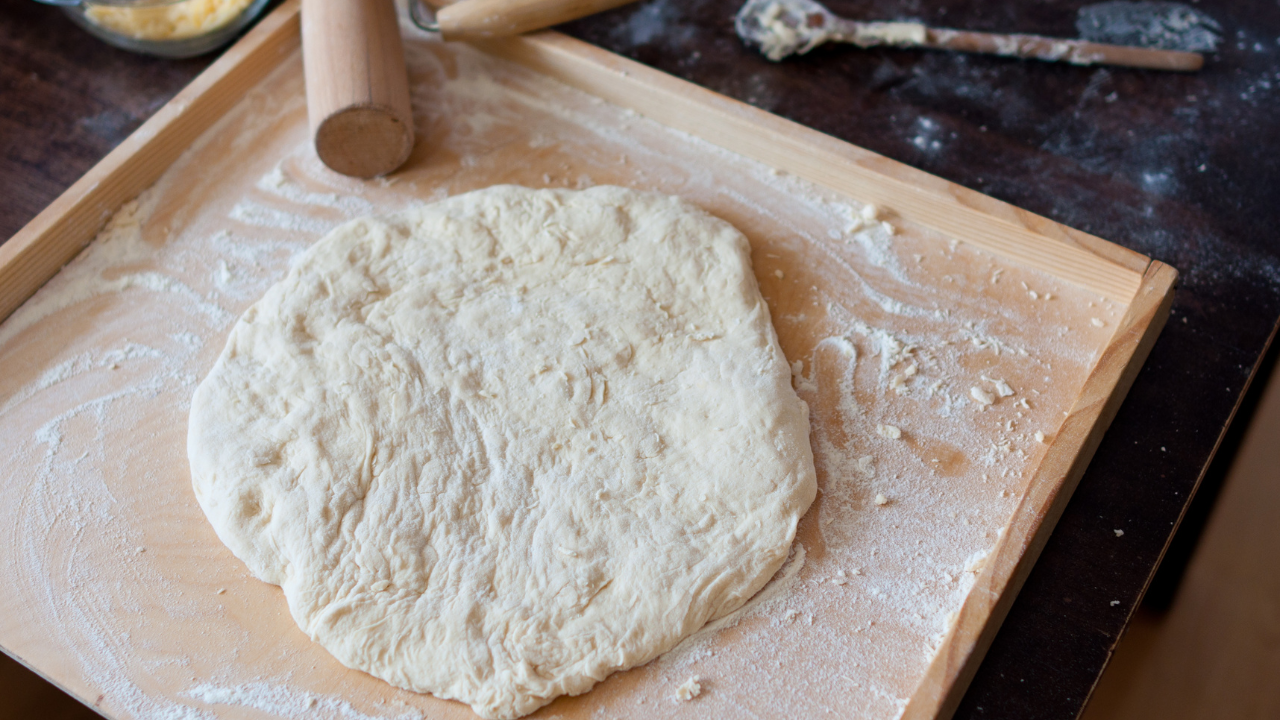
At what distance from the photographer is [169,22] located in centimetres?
196

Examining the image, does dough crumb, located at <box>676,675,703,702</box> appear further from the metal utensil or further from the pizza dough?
the metal utensil

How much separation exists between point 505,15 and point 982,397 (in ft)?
3.98

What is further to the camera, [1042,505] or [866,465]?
[866,465]

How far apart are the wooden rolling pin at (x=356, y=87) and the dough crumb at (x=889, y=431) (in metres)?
1.07

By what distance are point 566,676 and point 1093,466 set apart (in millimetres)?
988

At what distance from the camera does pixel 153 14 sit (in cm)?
196

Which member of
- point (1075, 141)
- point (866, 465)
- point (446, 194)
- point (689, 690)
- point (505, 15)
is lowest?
point (689, 690)

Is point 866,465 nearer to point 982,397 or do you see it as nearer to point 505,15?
point 982,397

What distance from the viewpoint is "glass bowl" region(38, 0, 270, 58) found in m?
1.94

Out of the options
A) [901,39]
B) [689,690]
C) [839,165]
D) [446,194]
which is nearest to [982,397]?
[839,165]

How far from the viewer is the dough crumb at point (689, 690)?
1.26m

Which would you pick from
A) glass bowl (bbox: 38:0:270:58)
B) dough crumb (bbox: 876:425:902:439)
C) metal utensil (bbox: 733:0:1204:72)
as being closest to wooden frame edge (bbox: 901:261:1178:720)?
dough crumb (bbox: 876:425:902:439)

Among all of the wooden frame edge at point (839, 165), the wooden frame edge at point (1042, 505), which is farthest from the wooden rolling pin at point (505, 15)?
the wooden frame edge at point (1042, 505)

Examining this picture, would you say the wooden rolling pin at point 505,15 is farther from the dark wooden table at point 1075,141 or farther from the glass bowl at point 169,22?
the glass bowl at point 169,22
